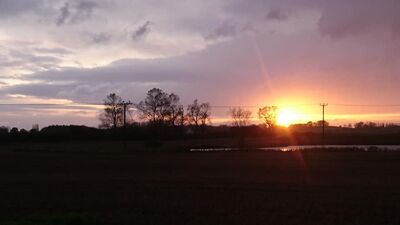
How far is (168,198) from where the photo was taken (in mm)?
25078

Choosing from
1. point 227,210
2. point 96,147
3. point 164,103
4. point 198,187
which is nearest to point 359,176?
point 198,187

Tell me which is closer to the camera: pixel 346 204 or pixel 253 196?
pixel 346 204

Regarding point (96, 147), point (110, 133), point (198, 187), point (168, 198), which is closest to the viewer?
point (168, 198)

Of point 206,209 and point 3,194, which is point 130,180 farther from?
point 206,209

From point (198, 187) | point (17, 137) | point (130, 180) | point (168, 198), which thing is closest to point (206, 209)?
point (168, 198)

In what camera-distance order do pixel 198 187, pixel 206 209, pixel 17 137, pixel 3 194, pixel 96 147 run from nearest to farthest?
pixel 206 209
pixel 3 194
pixel 198 187
pixel 96 147
pixel 17 137

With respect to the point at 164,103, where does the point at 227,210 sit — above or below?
below

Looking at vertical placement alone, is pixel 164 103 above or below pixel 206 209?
above

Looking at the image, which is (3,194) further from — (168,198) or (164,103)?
(164,103)

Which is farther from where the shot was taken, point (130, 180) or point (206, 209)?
point (130, 180)

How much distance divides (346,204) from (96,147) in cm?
7134

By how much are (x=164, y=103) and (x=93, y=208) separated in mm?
134012

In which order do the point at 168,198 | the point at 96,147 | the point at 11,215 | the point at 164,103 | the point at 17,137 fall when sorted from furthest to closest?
the point at 164,103 → the point at 17,137 → the point at 96,147 → the point at 168,198 → the point at 11,215

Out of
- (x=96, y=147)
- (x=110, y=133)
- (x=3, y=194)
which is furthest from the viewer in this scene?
(x=110, y=133)
